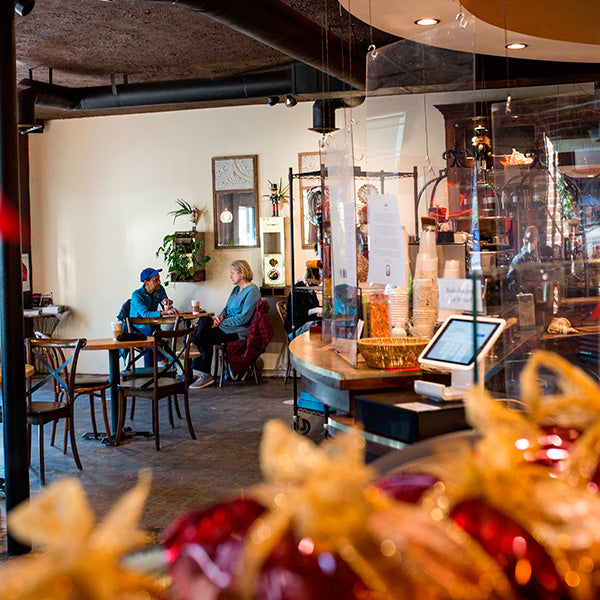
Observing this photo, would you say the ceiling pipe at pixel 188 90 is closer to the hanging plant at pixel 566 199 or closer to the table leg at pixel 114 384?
the table leg at pixel 114 384

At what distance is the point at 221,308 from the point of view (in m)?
9.65

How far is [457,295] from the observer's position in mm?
2209

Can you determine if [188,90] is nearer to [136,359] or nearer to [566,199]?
[136,359]

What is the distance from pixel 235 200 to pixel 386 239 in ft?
20.8

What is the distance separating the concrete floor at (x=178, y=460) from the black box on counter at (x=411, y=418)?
1476mm

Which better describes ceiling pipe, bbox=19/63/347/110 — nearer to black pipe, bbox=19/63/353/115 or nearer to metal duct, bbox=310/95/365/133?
black pipe, bbox=19/63/353/115

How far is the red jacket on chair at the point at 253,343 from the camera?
857cm

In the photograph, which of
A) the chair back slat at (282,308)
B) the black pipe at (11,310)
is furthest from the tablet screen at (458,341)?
the chair back slat at (282,308)

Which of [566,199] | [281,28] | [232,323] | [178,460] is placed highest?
[281,28]

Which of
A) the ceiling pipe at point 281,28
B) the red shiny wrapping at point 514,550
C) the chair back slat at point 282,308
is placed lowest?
the chair back slat at point 282,308

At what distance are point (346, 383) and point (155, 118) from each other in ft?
25.8

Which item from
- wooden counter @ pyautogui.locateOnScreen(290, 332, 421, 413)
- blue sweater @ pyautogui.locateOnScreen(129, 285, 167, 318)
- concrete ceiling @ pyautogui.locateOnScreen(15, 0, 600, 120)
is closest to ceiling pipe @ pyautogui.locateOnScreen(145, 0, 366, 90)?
concrete ceiling @ pyautogui.locateOnScreen(15, 0, 600, 120)

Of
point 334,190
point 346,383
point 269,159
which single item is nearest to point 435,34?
point 334,190

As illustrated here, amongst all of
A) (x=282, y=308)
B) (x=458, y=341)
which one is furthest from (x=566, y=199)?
(x=282, y=308)
